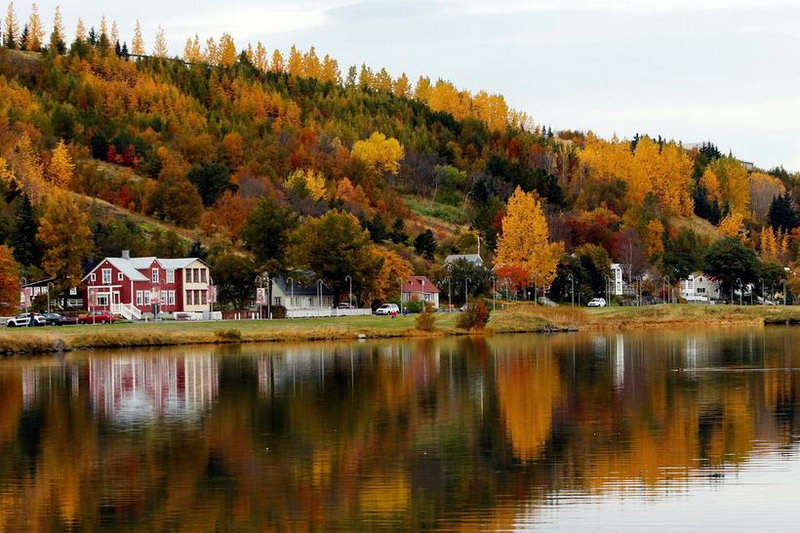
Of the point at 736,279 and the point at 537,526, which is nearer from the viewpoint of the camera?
the point at 537,526

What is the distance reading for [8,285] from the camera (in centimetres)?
10012

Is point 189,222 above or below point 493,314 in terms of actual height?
above

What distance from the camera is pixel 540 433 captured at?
3800 centimetres

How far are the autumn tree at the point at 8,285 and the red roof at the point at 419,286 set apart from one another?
4441 centimetres

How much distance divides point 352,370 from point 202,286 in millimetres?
58312

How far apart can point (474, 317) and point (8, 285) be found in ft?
123

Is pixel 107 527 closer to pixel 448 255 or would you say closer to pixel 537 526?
pixel 537 526

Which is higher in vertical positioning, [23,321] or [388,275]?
[388,275]

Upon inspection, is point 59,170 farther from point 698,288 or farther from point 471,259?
point 698,288

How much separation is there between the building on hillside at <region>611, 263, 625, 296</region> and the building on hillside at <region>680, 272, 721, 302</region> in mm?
11259

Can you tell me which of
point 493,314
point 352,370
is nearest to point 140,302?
point 493,314

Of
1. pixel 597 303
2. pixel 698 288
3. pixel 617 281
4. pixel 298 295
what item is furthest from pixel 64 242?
pixel 698 288

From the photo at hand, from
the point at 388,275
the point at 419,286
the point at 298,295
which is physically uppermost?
the point at 388,275

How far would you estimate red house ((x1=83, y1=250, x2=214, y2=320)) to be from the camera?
112 meters
